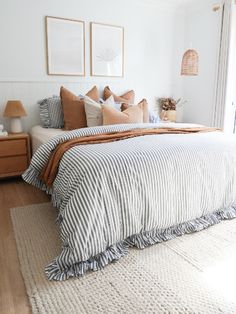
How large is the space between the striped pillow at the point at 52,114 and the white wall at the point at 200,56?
219 centimetres

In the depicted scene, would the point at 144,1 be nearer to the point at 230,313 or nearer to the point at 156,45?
the point at 156,45

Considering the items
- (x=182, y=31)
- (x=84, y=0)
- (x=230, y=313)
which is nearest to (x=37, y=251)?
(x=230, y=313)

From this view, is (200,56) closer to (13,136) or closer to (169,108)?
(169,108)

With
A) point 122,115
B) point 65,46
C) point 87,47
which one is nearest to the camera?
point 122,115

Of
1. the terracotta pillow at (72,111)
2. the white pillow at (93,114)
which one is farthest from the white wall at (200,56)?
the terracotta pillow at (72,111)

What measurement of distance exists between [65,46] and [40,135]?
4.41 ft

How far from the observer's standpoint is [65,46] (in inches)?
140

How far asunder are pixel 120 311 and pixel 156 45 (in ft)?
12.7

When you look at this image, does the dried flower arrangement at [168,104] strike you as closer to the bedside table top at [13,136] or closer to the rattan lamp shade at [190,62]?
the rattan lamp shade at [190,62]

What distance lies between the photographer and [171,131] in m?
2.51

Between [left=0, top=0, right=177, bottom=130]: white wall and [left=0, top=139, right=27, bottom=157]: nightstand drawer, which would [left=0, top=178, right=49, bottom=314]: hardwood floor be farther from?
[left=0, top=0, right=177, bottom=130]: white wall

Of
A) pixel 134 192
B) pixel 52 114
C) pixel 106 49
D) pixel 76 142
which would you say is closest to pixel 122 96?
pixel 106 49

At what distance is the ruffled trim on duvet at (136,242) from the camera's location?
1.60m

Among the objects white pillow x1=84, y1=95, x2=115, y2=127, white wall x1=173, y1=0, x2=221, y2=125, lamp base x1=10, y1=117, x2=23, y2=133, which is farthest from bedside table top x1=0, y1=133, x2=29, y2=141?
white wall x1=173, y1=0, x2=221, y2=125
